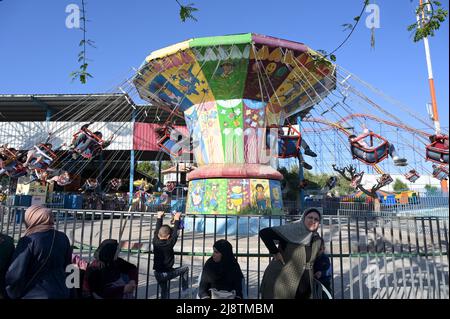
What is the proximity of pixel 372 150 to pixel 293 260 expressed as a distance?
5314 millimetres

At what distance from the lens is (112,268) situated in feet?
9.51

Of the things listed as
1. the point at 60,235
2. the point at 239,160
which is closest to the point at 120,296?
the point at 60,235

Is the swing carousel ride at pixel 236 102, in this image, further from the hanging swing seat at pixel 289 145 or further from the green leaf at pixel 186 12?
the green leaf at pixel 186 12

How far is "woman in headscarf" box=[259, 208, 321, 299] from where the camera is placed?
2799 millimetres

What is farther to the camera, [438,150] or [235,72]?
[235,72]

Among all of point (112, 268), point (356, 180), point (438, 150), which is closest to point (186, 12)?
point (112, 268)

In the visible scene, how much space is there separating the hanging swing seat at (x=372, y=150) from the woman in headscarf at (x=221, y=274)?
17.5ft

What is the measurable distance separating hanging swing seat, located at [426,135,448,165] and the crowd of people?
4.13m

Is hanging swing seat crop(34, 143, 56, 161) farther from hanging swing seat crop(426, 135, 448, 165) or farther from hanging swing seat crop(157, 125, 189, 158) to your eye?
hanging swing seat crop(426, 135, 448, 165)

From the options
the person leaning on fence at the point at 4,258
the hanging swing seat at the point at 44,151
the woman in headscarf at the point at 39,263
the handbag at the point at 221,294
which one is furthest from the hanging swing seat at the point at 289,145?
the person leaning on fence at the point at 4,258

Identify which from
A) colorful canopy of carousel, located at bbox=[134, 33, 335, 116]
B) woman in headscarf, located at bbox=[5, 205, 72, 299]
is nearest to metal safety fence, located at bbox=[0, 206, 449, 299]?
woman in headscarf, located at bbox=[5, 205, 72, 299]

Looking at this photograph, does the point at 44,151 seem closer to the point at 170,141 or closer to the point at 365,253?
the point at 170,141
